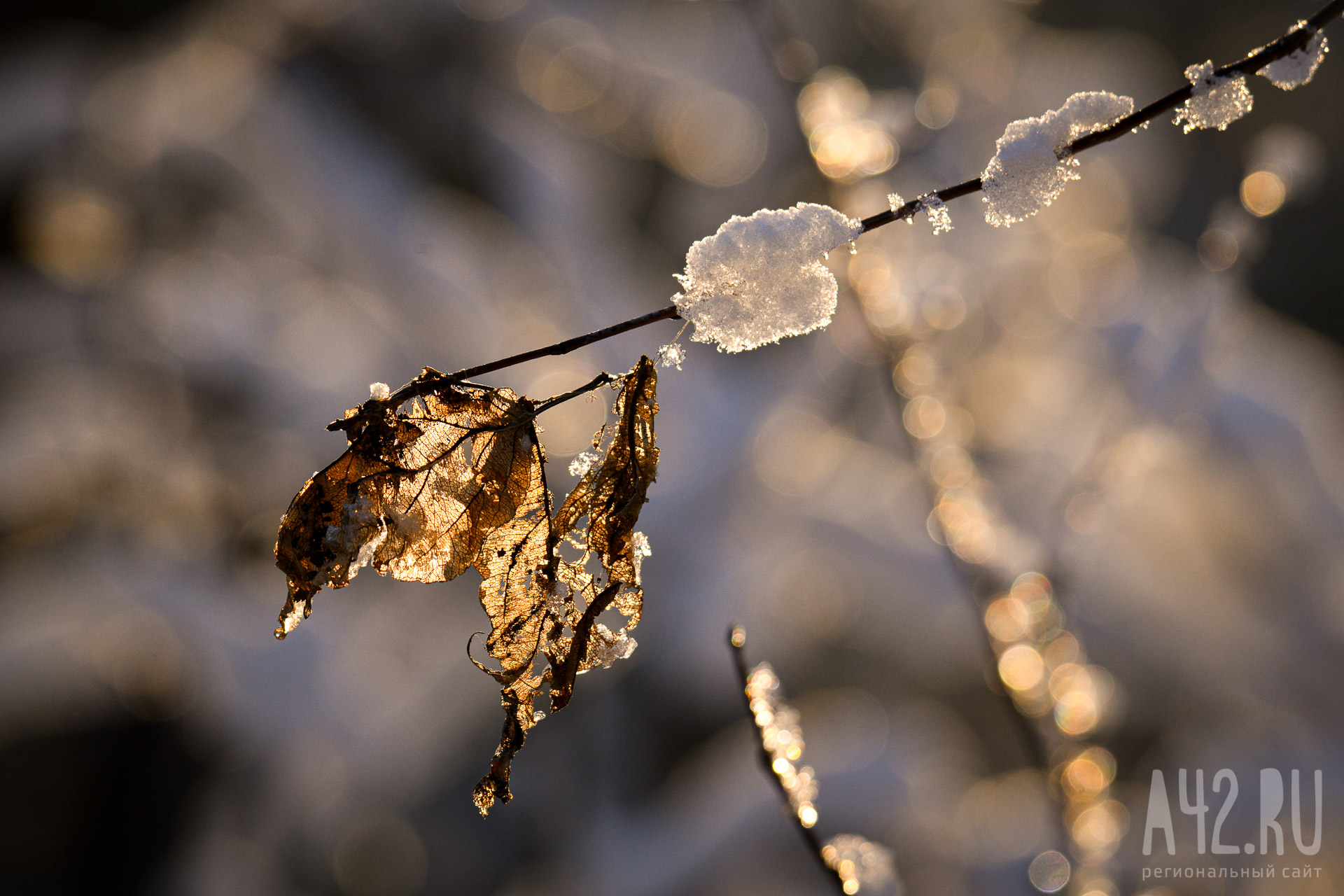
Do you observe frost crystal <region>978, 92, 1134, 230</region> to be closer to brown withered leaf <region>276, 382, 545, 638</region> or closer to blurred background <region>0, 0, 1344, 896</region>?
brown withered leaf <region>276, 382, 545, 638</region>

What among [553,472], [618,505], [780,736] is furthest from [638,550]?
[553,472]

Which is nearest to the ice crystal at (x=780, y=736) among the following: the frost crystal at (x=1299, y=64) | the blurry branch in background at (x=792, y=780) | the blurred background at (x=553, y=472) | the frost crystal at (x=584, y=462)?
the blurry branch in background at (x=792, y=780)

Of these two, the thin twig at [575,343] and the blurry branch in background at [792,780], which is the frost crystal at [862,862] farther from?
the thin twig at [575,343]

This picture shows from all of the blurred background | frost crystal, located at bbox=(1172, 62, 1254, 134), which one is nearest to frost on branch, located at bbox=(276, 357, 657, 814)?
frost crystal, located at bbox=(1172, 62, 1254, 134)

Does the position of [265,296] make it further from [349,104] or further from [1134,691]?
[1134,691]

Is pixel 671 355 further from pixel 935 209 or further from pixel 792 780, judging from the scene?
pixel 792 780

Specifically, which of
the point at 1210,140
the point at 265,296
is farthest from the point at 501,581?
the point at 1210,140
